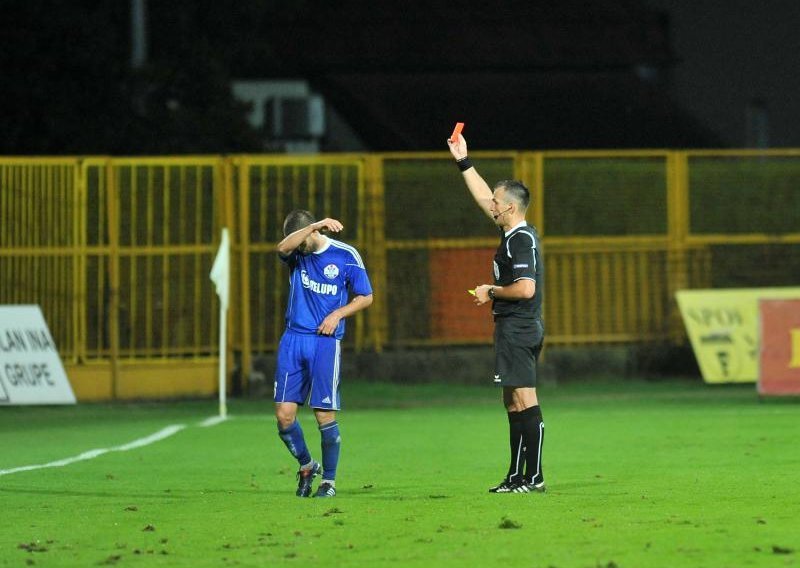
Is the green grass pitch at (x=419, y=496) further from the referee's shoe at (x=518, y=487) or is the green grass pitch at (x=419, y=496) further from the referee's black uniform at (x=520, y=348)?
the referee's black uniform at (x=520, y=348)

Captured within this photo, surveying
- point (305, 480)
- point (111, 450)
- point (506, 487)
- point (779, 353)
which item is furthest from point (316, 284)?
point (779, 353)

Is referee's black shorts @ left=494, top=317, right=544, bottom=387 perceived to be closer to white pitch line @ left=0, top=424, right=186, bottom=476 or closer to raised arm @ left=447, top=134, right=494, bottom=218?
raised arm @ left=447, top=134, right=494, bottom=218

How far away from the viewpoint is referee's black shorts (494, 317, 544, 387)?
11.9 metres

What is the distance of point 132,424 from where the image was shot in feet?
66.5

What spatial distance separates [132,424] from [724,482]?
938 cm

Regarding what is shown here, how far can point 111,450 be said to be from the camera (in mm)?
16344

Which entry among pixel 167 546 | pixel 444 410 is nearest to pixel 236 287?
pixel 444 410

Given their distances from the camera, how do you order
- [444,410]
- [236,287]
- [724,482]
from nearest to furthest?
[724,482]
[444,410]
[236,287]

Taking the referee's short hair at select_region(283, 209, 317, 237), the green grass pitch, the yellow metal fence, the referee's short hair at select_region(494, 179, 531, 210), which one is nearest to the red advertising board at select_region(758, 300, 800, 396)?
the green grass pitch

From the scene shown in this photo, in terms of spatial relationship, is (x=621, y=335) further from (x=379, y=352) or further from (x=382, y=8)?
(x=382, y=8)

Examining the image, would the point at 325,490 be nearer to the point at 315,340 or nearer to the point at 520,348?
the point at 315,340

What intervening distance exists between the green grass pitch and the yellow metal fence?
3654mm

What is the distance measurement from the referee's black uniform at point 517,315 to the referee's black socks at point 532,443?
23 cm

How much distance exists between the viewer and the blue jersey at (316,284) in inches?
469
